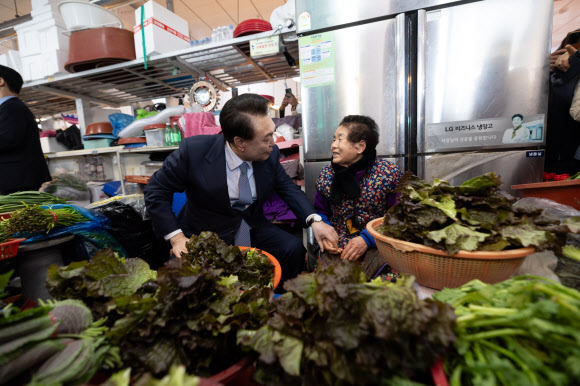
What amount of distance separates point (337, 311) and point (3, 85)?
4.07m

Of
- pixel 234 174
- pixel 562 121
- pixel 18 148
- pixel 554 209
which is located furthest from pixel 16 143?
pixel 562 121

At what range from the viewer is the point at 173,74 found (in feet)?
11.5

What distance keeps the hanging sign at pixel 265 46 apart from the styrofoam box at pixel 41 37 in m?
3.24

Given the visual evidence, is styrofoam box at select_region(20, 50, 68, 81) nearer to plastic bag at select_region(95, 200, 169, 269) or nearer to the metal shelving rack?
the metal shelving rack

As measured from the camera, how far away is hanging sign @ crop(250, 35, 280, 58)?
9.11 ft

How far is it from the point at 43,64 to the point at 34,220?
11.6 feet

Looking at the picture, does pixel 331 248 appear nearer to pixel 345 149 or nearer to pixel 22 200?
pixel 345 149

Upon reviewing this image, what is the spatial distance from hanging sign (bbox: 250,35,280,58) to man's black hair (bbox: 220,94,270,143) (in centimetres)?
114

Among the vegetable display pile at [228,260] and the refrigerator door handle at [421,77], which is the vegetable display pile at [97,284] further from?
the refrigerator door handle at [421,77]

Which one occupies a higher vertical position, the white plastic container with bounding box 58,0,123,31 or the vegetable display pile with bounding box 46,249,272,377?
the white plastic container with bounding box 58,0,123,31

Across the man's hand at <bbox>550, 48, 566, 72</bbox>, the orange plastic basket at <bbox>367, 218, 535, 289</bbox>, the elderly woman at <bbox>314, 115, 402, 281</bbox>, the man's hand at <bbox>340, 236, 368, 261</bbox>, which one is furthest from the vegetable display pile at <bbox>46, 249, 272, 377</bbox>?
the man's hand at <bbox>550, 48, 566, 72</bbox>

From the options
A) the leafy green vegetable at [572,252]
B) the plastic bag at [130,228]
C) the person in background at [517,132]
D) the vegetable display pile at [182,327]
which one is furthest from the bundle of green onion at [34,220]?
the person in background at [517,132]

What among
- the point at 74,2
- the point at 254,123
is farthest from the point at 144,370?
the point at 74,2

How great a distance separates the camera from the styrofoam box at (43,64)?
373 centimetres
